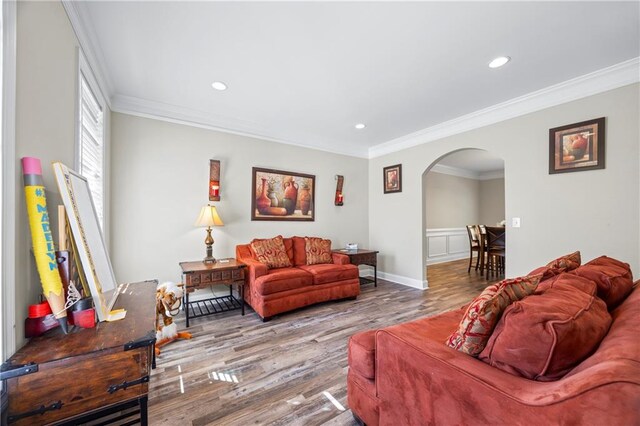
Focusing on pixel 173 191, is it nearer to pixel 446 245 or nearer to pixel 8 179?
pixel 8 179

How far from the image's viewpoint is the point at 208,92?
2.91 meters

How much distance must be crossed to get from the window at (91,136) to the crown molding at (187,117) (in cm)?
51

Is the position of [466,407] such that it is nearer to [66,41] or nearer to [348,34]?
[348,34]

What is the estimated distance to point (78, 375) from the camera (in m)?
0.92

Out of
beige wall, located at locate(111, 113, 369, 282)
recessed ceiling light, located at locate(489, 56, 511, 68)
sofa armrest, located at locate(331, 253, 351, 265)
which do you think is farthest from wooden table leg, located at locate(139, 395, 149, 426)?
recessed ceiling light, located at locate(489, 56, 511, 68)

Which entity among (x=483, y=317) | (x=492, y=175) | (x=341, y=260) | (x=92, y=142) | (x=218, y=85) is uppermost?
(x=218, y=85)

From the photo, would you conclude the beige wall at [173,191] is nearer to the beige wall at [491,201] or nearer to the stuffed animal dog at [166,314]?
the stuffed animal dog at [166,314]

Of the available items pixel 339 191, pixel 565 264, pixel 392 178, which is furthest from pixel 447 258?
pixel 565 264

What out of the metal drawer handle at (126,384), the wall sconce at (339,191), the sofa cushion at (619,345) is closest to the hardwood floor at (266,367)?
the metal drawer handle at (126,384)

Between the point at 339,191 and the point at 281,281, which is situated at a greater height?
the point at 339,191

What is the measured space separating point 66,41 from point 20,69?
2.55ft

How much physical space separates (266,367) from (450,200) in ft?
22.4

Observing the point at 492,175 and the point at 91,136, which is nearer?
the point at 91,136

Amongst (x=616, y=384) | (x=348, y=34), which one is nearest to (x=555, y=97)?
(x=348, y=34)
